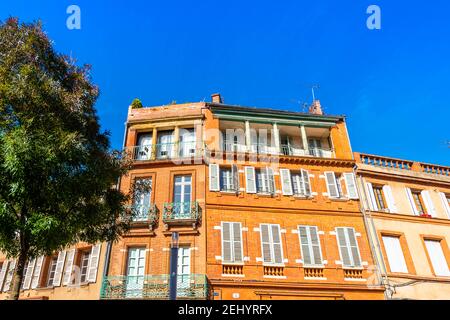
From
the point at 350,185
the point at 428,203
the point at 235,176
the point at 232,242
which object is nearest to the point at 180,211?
the point at 232,242

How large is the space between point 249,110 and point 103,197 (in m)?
11.8

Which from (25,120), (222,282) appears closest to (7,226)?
(25,120)

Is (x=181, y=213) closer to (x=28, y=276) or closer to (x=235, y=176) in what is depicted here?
(x=235, y=176)

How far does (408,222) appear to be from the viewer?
18562mm

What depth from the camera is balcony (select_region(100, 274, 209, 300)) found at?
1452 cm

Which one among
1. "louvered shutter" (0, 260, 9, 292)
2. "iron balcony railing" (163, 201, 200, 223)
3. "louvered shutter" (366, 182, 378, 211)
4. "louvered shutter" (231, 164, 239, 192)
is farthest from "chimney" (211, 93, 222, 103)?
"louvered shutter" (0, 260, 9, 292)

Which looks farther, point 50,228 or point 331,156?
point 331,156

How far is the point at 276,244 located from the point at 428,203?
962cm

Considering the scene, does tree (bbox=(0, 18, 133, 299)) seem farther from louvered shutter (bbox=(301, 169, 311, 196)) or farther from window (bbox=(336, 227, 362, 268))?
window (bbox=(336, 227, 362, 268))

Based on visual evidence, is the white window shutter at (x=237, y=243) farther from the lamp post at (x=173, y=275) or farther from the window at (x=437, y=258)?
the window at (x=437, y=258)

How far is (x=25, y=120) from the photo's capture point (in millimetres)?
8922

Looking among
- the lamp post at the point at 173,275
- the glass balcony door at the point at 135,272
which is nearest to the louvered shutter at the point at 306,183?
the glass balcony door at the point at 135,272

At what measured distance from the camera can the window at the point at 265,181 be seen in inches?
731
